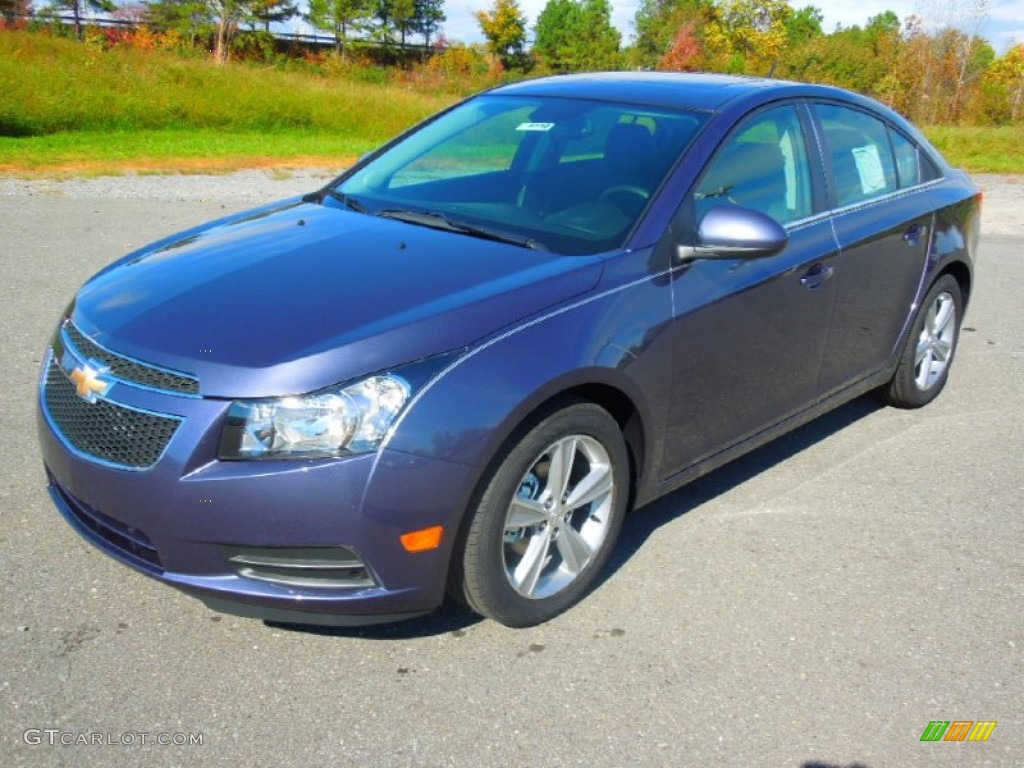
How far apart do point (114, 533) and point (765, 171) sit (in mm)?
2783

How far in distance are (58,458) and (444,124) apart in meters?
2.46

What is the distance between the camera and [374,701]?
9.72ft

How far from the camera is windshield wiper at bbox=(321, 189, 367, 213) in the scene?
13.8 feet

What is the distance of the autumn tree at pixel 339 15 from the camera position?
56.2 m

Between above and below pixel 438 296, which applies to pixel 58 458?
below

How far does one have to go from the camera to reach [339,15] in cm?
5669

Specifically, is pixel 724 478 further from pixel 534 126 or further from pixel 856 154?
pixel 534 126

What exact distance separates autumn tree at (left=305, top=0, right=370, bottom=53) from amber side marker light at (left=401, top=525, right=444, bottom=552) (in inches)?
2273

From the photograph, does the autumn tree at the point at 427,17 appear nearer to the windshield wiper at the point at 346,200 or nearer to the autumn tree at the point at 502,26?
the autumn tree at the point at 502,26

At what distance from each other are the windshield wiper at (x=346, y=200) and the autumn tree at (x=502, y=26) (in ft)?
195

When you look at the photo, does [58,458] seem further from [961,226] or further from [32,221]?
[32,221]

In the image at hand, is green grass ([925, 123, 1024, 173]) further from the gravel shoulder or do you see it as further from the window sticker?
the window sticker

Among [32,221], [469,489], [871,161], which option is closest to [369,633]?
[469,489]

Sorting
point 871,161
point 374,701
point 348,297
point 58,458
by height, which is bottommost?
point 374,701
